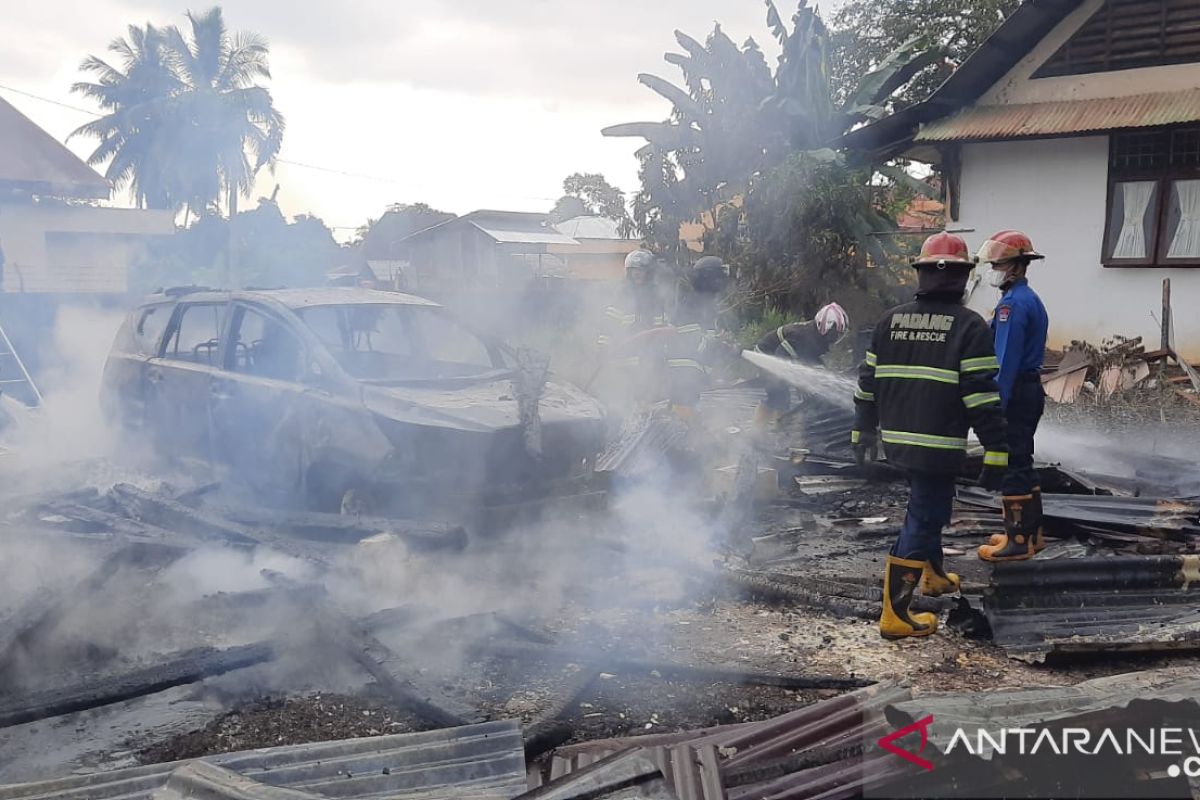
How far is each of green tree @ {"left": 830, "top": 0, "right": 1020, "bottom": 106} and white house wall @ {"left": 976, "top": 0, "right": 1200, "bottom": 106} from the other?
25.8 feet

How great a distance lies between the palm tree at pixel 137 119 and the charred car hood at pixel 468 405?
35.0m

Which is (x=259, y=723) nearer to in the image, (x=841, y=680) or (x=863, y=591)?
(x=841, y=680)

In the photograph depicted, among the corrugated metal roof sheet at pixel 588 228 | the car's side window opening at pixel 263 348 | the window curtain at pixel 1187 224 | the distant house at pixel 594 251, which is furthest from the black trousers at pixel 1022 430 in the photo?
the corrugated metal roof sheet at pixel 588 228

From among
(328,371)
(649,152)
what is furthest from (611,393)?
(649,152)

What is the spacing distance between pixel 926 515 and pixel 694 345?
10.9 ft

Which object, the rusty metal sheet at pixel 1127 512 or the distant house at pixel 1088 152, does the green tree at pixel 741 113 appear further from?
the rusty metal sheet at pixel 1127 512

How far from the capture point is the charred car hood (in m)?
5.45

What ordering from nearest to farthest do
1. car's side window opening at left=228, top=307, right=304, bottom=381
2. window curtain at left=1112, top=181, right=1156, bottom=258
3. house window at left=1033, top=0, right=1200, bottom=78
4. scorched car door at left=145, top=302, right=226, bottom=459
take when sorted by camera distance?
1. car's side window opening at left=228, top=307, right=304, bottom=381
2. scorched car door at left=145, top=302, right=226, bottom=459
3. house window at left=1033, top=0, right=1200, bottom=78
4. window curtain at left=1112, top=181, right=1156, bottom=258

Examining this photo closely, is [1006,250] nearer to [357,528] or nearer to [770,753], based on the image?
[770,753]

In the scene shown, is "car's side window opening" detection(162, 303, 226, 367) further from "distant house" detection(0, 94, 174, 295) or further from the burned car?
"distant house" detection(0, 94, 174, 295)

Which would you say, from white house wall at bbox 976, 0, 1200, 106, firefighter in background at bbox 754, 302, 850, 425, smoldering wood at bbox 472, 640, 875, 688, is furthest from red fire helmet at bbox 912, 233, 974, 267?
white house wall at bbox 976, 0, 1200, 106

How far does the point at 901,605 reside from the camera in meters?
4.52

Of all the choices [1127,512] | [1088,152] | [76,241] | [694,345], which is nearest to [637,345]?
[694,345]

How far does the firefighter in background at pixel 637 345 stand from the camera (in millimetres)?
7617
